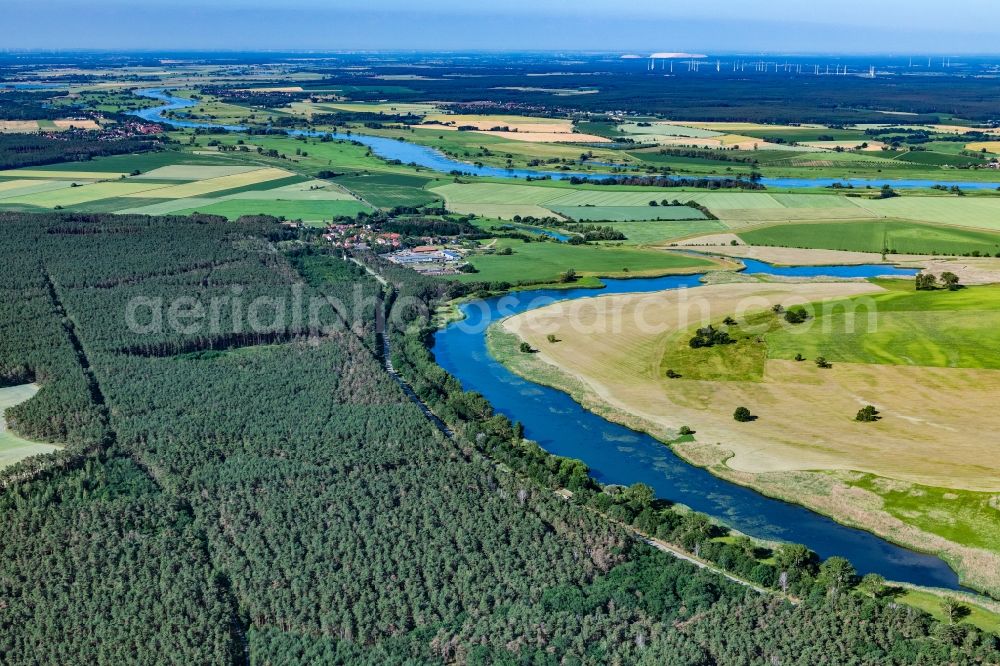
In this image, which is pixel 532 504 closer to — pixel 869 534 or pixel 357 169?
pixel 869 534

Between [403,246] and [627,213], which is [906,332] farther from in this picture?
[627,213]

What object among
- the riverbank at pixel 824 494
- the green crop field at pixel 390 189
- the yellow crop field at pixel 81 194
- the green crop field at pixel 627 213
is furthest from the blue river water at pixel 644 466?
the yellow crop field at pixel 81 194

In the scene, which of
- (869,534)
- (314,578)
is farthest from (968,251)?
(314,578)

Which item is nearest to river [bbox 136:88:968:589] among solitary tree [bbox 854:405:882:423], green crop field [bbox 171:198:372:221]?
solitary tree [bbox 854:405:882:423]

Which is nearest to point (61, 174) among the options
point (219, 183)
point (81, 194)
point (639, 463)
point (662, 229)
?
point (81, 194)

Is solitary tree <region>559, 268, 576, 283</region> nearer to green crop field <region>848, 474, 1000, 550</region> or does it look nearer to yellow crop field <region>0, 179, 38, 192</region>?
green crop field <region>848, 474, 1000, 550</region>

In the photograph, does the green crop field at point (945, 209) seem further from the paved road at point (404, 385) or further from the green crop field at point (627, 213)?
the paved road at point (404, 385)
